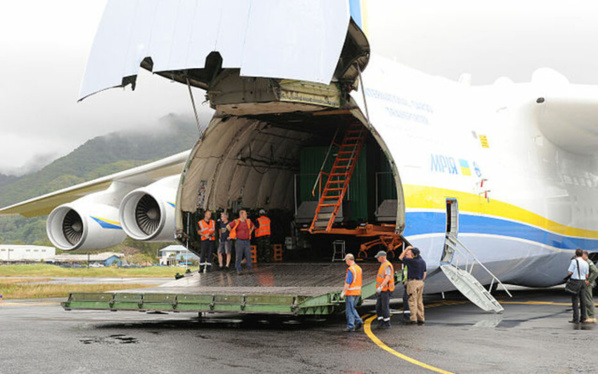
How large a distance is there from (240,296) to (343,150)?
19.4 ft

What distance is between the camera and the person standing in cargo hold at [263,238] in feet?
49.3

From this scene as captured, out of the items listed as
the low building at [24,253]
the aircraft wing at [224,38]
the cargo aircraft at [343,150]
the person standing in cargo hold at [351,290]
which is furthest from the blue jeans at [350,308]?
the low building at [24,253]

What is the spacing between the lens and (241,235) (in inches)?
539

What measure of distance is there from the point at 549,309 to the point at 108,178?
32.6ft

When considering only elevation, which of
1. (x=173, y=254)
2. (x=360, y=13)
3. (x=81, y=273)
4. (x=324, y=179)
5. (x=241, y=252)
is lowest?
(x=173, y=254)

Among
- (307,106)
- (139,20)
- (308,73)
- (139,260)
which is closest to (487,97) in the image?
(307,106)

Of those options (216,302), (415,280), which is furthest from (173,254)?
(216,302)

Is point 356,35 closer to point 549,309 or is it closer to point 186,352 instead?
point 186,352

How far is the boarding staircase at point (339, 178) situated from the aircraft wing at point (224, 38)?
5.19 metres

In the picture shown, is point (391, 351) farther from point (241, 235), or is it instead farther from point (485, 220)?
point (485, 220)

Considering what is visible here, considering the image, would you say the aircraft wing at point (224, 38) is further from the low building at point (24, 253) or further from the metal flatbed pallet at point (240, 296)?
the low building at point (24, 253)

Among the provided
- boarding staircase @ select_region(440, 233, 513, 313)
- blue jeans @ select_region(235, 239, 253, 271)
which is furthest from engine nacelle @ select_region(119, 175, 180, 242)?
boarding staircase @ select_region(440, 233, 513, 313)

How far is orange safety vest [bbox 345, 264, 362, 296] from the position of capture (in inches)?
407

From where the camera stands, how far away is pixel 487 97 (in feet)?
54.0
